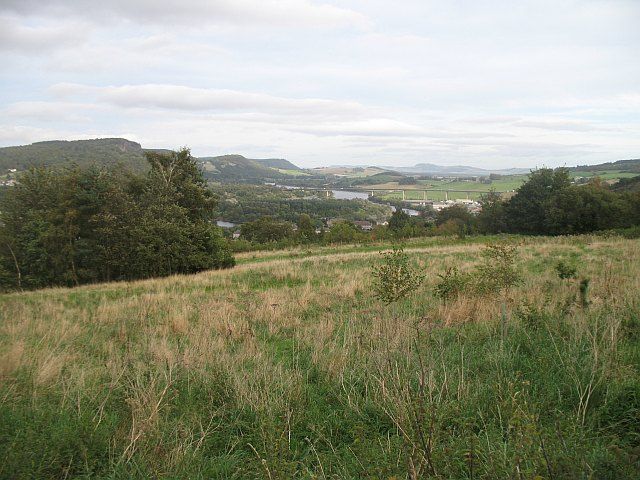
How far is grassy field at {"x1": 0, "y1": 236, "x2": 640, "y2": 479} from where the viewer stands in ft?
8.02

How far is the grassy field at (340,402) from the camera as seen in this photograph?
2445 mm

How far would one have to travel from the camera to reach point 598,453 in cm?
237

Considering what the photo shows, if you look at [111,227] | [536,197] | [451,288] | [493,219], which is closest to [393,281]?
[451,288]

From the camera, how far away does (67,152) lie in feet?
354

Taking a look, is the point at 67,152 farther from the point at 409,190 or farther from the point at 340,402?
the point at 340,402

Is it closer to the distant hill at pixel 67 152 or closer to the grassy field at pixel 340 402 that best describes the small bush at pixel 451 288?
the grassy field at pixel 340 402

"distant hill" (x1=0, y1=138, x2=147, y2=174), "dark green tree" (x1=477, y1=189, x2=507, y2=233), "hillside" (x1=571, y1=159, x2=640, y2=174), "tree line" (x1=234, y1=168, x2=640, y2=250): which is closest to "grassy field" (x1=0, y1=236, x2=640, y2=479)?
"tree line" (x1=234, y1=168, x2=640, y2=250)

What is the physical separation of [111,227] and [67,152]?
341ft

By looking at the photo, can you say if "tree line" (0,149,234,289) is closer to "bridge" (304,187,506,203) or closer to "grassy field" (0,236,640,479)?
"grassy field" (0,236,640,479)

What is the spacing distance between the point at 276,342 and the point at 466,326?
282 centimetres

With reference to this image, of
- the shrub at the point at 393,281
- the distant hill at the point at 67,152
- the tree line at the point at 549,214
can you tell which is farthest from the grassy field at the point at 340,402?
the distant hill at the point at 67,152

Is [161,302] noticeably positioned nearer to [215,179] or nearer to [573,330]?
[573,330]

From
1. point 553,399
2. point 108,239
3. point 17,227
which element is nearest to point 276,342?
point 553,399

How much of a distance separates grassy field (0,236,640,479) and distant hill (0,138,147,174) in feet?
318
